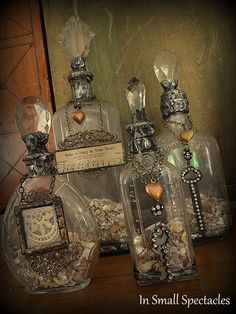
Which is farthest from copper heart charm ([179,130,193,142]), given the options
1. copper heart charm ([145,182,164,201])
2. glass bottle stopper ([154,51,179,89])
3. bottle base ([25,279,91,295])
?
bottle base ([25,279,91,295])

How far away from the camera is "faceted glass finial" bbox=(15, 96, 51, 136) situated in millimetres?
620

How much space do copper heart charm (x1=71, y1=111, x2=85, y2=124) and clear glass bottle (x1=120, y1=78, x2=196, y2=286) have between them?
0.20m

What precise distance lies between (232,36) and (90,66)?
0.41m

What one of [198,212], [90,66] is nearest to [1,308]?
[198,212]

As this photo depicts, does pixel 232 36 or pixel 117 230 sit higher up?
pixel 232 36

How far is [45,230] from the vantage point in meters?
0.57

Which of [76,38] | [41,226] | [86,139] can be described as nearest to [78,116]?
[86,139]

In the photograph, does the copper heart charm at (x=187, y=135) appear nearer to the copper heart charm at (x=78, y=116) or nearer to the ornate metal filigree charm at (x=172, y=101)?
the ornate metal filigree charm at (x=172, y=101)

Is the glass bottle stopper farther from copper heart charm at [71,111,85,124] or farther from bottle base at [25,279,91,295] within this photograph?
bottle base at [25,279,91,295]

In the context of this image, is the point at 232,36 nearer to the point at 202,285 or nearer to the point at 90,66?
the point at 90,66

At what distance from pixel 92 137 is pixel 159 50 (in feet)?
1.33

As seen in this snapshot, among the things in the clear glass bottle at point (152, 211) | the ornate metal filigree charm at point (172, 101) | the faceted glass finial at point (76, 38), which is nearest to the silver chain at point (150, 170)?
the clear glass bottle at point (152, 211)

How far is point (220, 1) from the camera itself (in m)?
1.03

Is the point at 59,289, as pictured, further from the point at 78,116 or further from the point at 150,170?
the point at 78,116
